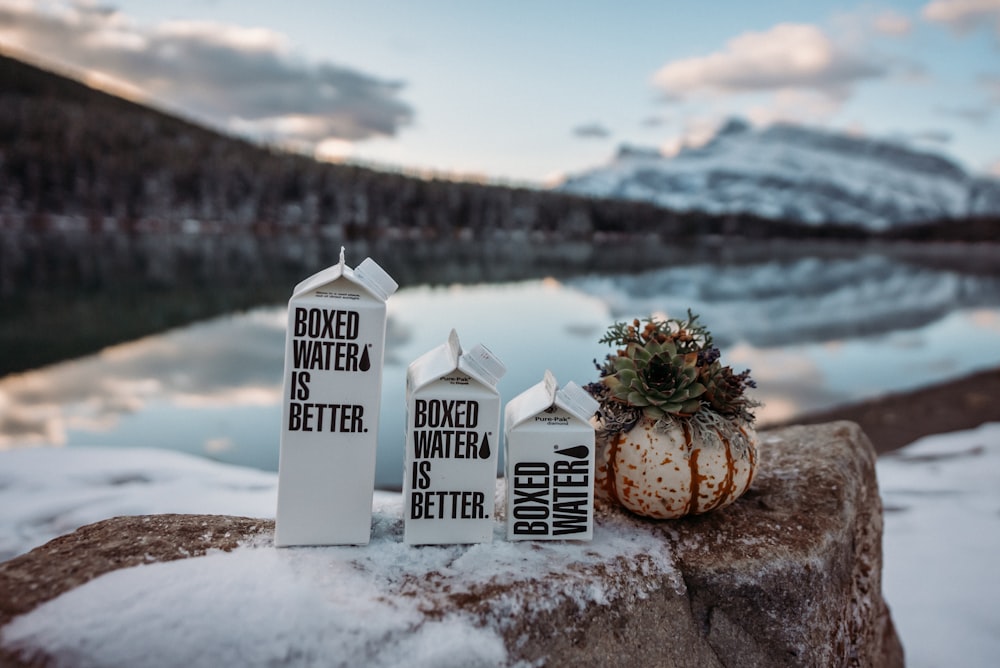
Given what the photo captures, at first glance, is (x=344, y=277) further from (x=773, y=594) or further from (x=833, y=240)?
(x=833, y=240)

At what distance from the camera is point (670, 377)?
2.60 meters

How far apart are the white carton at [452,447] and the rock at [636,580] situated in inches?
3.3

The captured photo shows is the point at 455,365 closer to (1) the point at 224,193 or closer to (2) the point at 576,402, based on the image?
(2) the point at 576,402

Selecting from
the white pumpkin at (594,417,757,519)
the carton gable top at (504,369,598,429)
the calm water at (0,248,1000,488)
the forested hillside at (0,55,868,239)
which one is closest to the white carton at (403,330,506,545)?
the carton gable top at (504,369,598,429)

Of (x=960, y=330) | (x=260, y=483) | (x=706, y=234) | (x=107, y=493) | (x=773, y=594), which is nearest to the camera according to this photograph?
(x=773, y=594)

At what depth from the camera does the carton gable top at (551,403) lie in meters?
2.37

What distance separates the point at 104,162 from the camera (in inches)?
2574

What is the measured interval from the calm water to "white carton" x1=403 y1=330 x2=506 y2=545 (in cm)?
480

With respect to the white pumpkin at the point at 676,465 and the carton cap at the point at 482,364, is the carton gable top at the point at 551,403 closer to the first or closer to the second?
the carton cap at the point at 482,364

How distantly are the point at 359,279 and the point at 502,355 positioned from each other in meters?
11.0

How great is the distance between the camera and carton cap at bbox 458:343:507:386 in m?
2.30

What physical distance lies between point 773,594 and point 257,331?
15.0 m

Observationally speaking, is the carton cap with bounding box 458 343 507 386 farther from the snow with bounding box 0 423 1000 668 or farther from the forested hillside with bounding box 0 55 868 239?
the forested hillside with bounding box 0 55 868 239

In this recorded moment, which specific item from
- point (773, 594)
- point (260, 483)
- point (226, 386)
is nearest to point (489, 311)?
point (226, 386)
